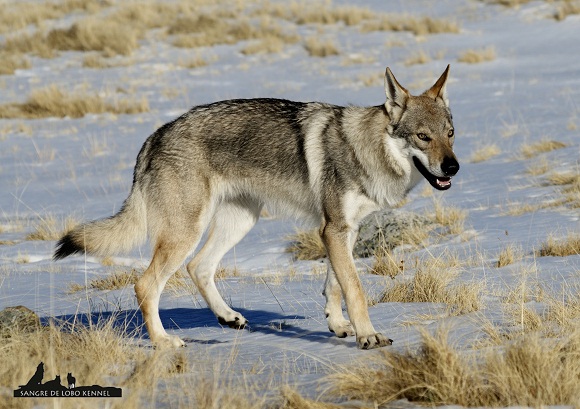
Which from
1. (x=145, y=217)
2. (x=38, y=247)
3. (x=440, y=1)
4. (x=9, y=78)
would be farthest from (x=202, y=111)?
(x=440, y=1)

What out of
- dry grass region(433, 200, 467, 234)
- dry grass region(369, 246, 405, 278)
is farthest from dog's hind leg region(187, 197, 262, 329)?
dry grass region(433, 200, 467, 234)

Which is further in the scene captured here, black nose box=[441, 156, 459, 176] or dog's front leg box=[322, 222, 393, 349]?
black nose box=[441, 156, 459, 176]

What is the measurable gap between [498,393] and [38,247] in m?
6.49

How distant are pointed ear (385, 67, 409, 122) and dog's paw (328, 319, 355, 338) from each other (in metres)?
1.33

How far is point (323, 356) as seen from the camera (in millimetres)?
4418

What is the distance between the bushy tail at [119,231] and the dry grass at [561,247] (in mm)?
3175

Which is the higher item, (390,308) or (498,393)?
(498,393)

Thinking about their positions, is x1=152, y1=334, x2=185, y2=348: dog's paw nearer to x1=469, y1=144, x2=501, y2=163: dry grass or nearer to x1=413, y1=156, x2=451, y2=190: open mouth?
x1=413, y1=156, x2=451, y2=190: open mouth

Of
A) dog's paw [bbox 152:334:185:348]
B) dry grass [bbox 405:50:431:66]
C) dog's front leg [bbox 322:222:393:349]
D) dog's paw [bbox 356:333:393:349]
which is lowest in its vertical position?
dry grass [bbox 405:50:431:66]

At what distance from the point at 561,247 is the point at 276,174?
2474mm

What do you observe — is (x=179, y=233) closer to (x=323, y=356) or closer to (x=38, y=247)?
(x=323, y=356)

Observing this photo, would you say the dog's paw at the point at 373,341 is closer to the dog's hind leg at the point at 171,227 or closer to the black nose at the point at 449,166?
the black nose at the point at 449,166

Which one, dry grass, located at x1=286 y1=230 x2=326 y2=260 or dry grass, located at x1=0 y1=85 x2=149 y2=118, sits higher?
dry grass, located at x1=286 y1=230 x2=326 y2=260

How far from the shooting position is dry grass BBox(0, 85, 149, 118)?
1599 centimetres
